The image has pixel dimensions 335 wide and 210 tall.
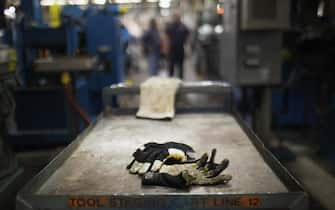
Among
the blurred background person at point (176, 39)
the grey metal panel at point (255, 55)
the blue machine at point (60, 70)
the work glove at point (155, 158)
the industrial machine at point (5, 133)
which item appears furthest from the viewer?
the blurred background person at point (176, 39)

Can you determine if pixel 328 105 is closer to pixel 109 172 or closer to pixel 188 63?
pixel 109 172

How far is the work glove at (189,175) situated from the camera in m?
1.46

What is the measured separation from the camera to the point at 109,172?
65.5 inches

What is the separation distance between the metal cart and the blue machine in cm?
174

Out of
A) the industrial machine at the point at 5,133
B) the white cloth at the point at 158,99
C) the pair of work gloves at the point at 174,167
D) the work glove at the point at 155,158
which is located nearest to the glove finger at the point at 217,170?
the pair of work gloves at the point at 174,167

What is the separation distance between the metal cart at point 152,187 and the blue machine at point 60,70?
1745 millimetres

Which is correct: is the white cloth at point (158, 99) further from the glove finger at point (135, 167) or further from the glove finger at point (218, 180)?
the glove finger at point (218, 180)

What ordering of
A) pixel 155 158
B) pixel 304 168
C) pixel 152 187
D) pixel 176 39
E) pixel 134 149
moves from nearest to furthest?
pixel 152 187, pixel 155 158, pixel 134 149, pixel 304 168, pixel 176 39

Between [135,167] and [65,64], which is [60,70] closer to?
[65,64]

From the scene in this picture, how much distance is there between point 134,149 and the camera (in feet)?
6.45

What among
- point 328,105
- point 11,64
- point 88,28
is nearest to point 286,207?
point 11,64

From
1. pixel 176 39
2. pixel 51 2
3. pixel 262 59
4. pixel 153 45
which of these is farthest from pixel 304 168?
pixel 153 45

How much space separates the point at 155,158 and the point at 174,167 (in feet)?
0.42

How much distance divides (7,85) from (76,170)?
1.83m
